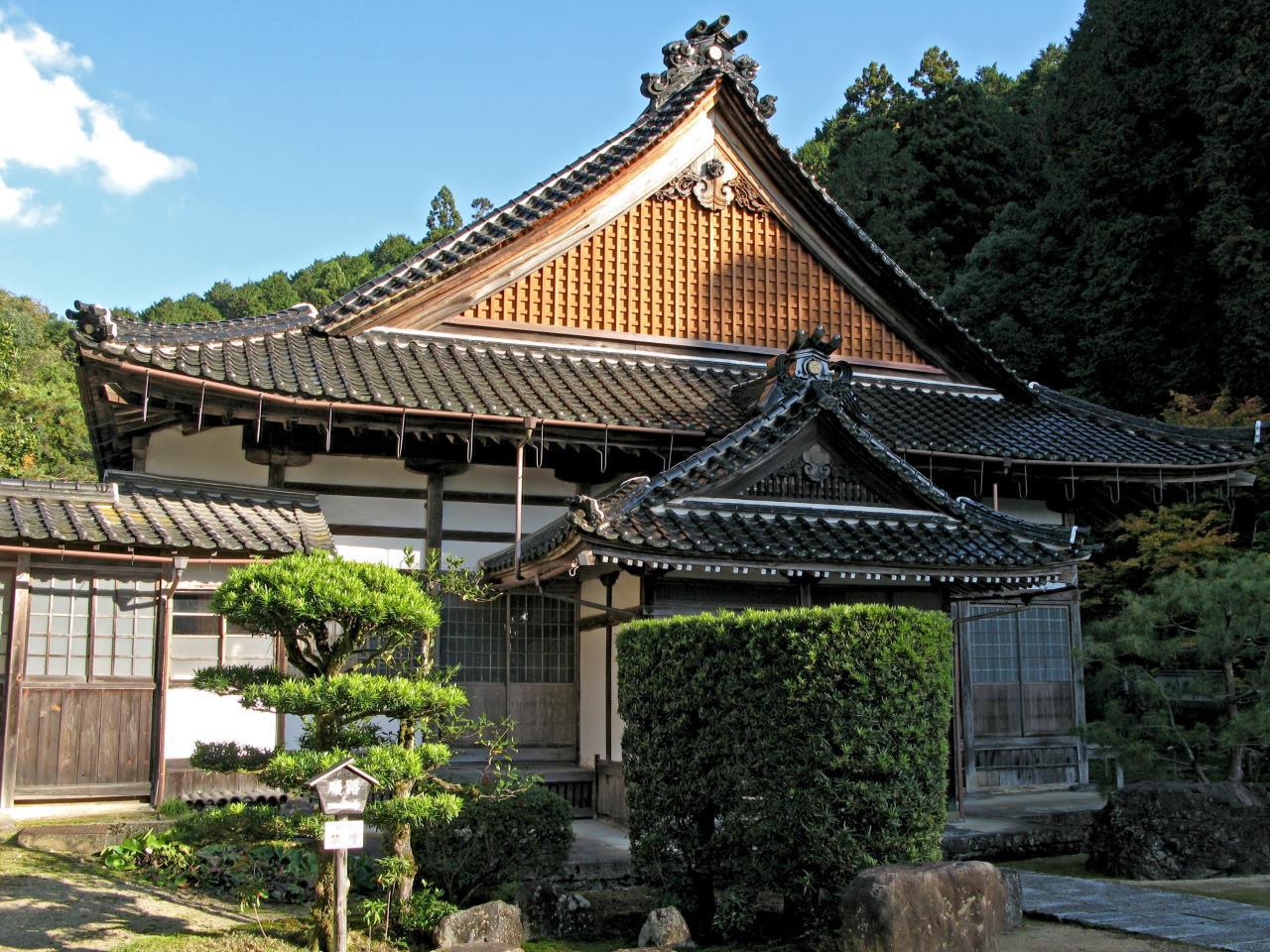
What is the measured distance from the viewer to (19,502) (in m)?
11.5

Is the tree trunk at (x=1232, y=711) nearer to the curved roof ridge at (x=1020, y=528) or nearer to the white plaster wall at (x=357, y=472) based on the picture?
the curved roof ridge at (x=1020, y=528)

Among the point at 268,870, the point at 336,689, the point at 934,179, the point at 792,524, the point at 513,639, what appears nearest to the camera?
the point at 336,689

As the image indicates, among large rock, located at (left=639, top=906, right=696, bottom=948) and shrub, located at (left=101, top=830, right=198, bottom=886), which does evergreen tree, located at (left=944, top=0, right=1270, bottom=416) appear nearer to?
large rock, located at (left=639, top=906, right=696, bottom=948)

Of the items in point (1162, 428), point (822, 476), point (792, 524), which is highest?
point (1162, 428)

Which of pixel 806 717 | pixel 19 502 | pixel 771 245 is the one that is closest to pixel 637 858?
pixel 806 717

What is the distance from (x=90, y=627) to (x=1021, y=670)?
12.4m

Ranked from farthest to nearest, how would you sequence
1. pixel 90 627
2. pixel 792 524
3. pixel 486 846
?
pixel 792 524 < pixel 90 627 < pixel 486 846

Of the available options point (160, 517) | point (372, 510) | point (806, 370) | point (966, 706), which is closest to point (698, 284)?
point (806, 370)

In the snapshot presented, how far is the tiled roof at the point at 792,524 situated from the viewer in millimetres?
11617

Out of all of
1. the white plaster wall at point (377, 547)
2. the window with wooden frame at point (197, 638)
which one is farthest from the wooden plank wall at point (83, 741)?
the white plaster wall at point (377, 547)

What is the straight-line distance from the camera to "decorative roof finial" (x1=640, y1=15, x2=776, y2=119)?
1786cm

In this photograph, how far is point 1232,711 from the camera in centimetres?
1218

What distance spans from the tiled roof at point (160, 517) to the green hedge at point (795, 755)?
16.8ft

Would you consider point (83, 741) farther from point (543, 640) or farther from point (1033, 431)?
point (1033, 431)
